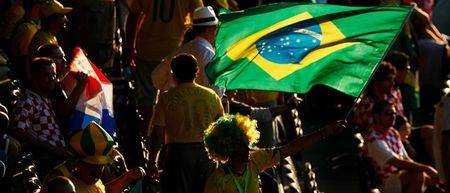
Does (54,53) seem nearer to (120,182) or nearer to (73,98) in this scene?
(73,98)

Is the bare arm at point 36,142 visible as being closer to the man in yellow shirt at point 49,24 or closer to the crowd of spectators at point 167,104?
the crowd of spectators at point 167,104

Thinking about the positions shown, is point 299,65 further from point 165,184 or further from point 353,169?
point 353,169

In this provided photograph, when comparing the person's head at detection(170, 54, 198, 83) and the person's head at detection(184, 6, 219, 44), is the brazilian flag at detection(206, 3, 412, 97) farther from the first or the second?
the person's head at detection(184, 6, 219, 44)

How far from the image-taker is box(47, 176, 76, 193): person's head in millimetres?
10242

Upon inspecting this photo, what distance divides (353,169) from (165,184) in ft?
19.9

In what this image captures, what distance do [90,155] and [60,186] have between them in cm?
79

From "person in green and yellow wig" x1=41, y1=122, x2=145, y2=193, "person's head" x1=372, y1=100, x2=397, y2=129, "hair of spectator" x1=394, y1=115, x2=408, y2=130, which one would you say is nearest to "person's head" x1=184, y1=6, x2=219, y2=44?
"person's head" x1=372, y1=100, x2=397, y2=129

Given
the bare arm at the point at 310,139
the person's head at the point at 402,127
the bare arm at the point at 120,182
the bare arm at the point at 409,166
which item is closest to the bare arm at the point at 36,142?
the bare arm at the point at 120,182

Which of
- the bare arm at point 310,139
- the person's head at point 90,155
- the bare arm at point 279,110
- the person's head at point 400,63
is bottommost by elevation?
the person's head at point 400,63

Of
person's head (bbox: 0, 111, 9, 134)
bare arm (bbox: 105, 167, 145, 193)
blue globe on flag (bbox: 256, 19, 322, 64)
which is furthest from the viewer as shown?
blue globe on flag (bbox: 256, 19, 322, 64)

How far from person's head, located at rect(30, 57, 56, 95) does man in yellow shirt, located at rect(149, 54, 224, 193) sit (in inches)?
40.8

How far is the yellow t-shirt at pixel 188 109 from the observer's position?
13305 millimetres

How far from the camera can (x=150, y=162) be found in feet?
44.3

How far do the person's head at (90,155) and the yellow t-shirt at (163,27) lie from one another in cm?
628
